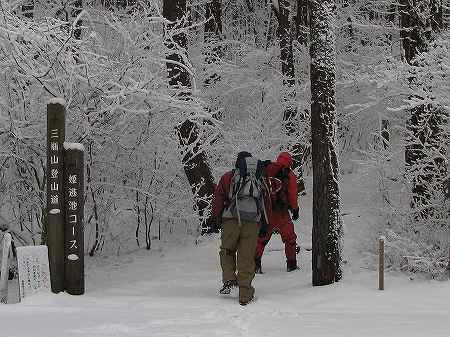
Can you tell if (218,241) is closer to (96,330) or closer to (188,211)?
(188,211)

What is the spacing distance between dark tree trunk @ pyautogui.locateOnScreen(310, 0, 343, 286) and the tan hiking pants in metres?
1.05

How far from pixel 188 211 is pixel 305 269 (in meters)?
4.07

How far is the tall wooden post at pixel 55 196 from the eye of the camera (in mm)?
6930

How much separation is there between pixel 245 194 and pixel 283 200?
1.92 meters

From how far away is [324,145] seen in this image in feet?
24.5

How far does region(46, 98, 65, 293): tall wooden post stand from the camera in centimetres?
693

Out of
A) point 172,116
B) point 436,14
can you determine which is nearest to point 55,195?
point 172,116

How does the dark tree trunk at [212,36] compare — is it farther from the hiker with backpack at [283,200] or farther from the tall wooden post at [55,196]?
the tall wooden post at [55,196]

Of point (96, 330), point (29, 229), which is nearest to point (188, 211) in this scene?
point (29, 229)

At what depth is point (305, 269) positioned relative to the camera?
8.98 metres

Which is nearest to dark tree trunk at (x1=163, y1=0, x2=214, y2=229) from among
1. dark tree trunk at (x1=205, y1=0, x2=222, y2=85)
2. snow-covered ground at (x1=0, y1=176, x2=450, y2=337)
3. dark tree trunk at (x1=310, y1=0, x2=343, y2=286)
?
snow-covered ground at (x1=0, y1=176, x2=450, y2=337)

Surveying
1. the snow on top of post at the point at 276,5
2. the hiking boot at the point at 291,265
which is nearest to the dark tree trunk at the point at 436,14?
the hiking boot at the point at 291,265

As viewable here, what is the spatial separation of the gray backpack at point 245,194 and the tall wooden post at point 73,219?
5.67 feet

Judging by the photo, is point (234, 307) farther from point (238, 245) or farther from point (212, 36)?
point (212, 36)
